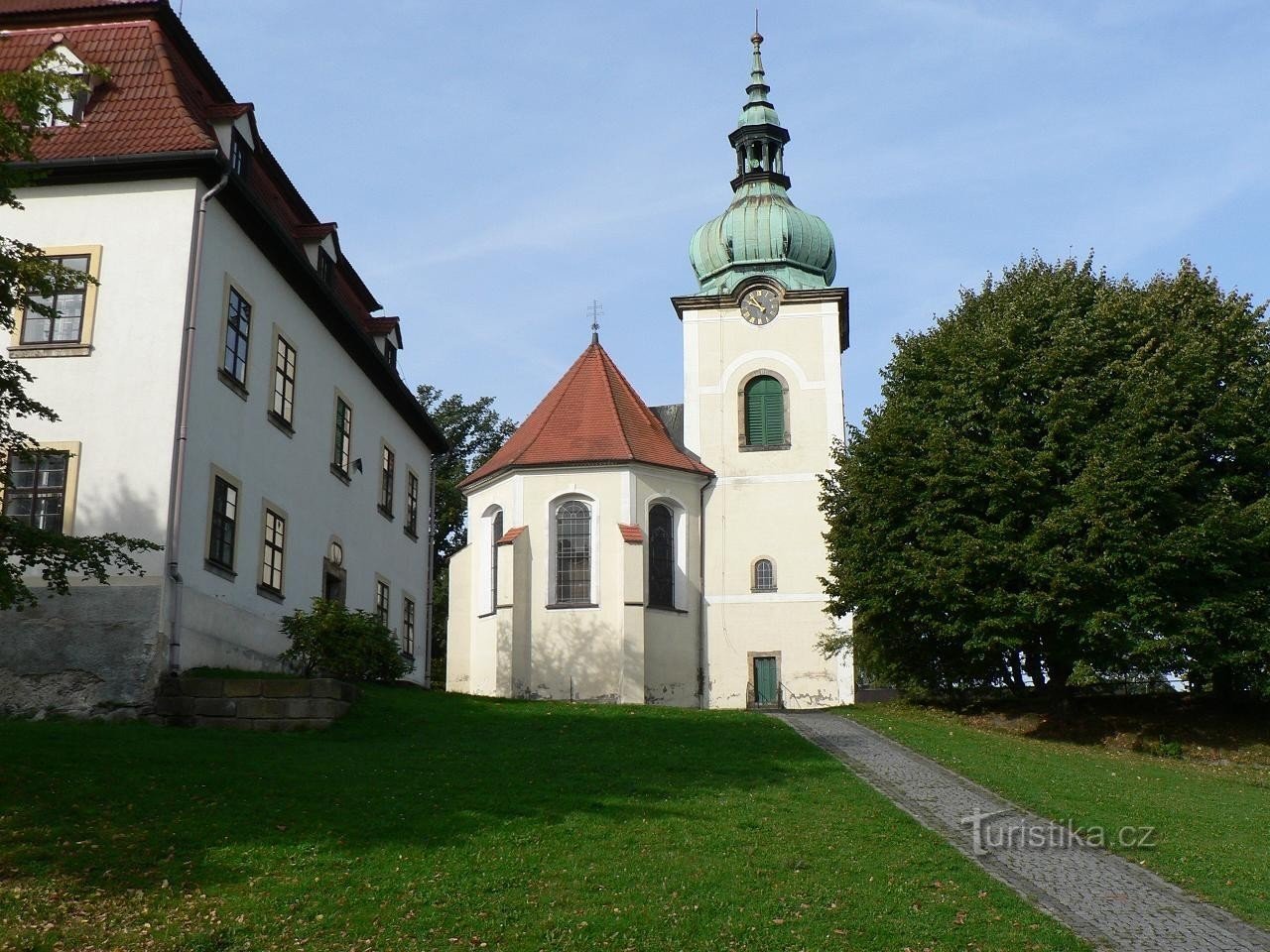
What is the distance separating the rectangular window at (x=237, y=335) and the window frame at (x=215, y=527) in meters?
1.60

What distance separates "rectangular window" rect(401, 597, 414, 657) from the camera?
31156mm

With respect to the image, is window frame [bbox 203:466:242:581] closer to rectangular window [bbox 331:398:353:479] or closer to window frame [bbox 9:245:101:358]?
window frame [bbox 9:245:101:358]

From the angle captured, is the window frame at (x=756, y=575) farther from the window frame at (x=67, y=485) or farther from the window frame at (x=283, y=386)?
the window frame at (x=67, y=485)

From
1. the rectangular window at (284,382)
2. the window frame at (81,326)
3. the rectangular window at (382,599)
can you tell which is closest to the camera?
the window frame at (81,326)

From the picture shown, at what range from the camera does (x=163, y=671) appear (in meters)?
18.8

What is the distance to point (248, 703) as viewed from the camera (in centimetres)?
1883

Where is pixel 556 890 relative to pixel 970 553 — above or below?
below

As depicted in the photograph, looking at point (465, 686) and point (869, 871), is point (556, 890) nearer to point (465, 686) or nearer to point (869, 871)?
point (869, 871)

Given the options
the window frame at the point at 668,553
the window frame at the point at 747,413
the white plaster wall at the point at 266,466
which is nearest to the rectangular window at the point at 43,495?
the white plaster wall at the point at 266,466

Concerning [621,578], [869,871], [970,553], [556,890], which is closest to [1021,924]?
[869,871]

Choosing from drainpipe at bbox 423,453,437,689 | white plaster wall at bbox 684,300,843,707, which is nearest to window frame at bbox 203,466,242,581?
drainpipe at bbox 423,453,437,689

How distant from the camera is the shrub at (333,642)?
860 inches

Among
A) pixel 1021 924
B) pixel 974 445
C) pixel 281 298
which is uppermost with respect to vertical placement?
pixel 281 298

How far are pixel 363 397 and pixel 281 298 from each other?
5.20m
